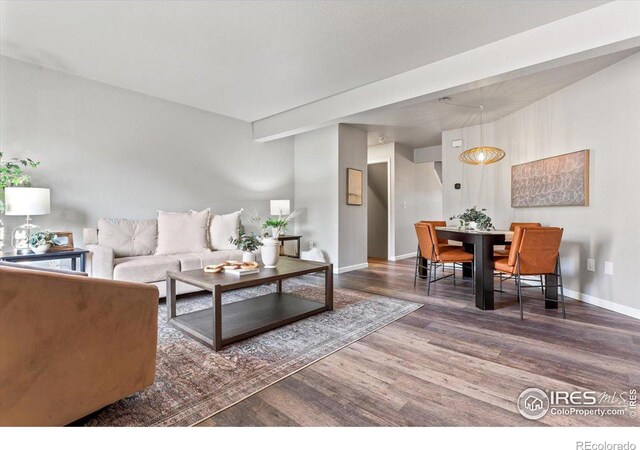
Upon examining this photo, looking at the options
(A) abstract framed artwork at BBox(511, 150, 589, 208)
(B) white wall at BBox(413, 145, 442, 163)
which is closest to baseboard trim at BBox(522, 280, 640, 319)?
(A) abstract framed artwork at BBox(511, 150, 589, 208)

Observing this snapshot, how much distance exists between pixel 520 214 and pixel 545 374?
11.2 ft

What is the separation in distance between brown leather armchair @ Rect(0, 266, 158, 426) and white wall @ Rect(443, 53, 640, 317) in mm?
4050

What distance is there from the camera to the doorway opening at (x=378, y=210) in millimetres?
6910

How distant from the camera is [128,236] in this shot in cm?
353

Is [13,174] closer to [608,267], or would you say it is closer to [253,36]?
[253,36]

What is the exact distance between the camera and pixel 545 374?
6.02 feet

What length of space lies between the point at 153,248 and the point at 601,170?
5.07 meters

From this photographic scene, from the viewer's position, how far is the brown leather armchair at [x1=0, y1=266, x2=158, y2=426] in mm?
1075

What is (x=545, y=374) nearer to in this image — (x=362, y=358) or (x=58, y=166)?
(x=362, y=358)

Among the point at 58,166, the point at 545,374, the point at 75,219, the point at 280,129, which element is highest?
the point at 280,129

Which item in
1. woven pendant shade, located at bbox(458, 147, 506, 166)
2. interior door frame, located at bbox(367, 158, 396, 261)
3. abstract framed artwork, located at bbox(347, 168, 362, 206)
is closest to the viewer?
woven pendant shade, located at bbox(458, 147, 506, 166)

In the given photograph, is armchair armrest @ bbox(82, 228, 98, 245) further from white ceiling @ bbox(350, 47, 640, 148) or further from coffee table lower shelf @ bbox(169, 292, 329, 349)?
white ceiling @ bbox(350, 47, 640, 148)

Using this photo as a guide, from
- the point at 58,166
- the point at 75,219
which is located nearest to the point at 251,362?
the point at 75,219
